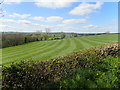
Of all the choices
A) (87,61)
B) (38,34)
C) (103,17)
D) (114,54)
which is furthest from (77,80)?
(38,34)

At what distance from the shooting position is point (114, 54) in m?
4.72

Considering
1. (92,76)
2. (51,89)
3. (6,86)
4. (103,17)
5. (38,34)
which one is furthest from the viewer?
(38,34)

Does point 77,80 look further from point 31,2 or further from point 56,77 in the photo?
point 31,2

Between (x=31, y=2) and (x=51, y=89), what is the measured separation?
3.10 m

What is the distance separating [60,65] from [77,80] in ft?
2.97

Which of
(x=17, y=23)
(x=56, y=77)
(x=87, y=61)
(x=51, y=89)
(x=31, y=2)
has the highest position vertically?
(x=31, y=2)

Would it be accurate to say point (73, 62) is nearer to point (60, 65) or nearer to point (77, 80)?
point (60, 65)

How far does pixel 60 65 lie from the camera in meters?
2.94

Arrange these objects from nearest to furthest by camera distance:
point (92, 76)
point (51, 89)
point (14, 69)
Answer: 1. point (51, 89)
2. point (14, 69)
3. point (92, 76)

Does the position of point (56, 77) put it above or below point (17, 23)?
below

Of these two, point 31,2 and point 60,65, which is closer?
point 60,65

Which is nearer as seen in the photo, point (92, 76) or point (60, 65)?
point (92, 76)

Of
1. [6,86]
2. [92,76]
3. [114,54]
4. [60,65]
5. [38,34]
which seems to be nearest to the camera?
[6,86]

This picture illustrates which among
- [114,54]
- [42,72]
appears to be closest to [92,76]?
[42,72]
